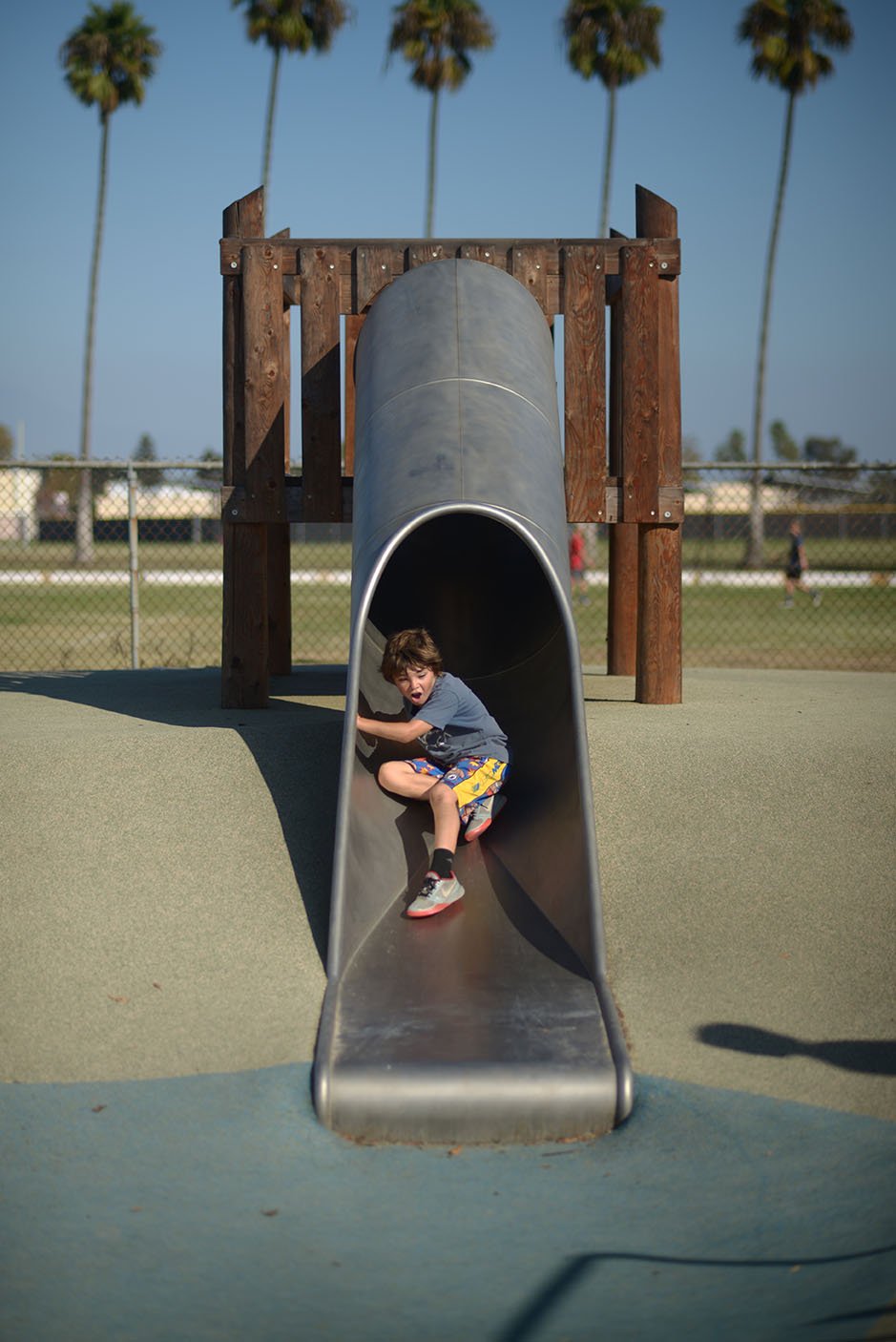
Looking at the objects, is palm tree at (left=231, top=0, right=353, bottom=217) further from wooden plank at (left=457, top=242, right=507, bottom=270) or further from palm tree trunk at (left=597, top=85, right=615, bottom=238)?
wooden plank at (left=457, top=242, right=507, bottom=270)

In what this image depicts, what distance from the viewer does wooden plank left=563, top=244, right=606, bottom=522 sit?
26.2 feet

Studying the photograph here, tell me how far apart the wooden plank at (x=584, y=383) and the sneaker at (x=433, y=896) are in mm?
3123

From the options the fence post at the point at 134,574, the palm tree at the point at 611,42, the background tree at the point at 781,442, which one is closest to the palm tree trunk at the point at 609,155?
the palm tree at the point at 611,42

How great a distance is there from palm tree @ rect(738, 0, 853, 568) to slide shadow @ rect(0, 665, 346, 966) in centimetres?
3086

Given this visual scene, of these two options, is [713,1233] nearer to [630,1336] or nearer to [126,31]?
[630,1336]

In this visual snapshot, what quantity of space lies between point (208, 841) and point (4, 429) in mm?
138081

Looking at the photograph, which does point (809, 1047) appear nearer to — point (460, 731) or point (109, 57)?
point (460, 731)

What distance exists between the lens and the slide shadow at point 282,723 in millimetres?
5766

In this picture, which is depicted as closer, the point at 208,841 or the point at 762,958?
the point at 762,958

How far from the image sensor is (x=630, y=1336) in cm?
298

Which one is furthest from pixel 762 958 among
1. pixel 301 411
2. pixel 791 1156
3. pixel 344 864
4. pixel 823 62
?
pixel 823 62

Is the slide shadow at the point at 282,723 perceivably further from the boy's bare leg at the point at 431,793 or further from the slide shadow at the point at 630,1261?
the slide shadow at the point at 630,1261

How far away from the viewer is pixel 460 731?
20.7 ft

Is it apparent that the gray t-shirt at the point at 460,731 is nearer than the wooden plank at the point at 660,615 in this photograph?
Yes
